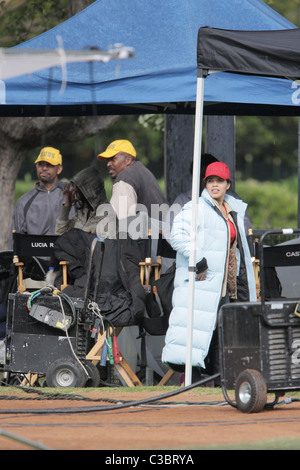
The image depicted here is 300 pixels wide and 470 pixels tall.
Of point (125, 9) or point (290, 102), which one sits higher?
point (125, 9)

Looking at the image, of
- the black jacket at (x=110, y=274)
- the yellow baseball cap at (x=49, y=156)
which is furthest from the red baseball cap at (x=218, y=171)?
the yellow baseball cap at (x=49, y=156)

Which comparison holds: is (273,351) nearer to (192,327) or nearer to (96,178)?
(192,327)

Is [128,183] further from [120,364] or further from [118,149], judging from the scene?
[120,364]

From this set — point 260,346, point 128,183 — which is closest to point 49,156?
Answer: point 128,183

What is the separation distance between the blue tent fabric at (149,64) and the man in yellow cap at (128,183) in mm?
719

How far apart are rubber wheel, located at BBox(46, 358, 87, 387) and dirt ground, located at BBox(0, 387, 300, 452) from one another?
12.4 inches

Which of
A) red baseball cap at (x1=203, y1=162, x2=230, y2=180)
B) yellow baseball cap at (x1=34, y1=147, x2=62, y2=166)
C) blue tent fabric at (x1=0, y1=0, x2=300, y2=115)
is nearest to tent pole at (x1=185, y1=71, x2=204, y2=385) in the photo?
red baseball cap at (x1=203, y1=162, x2=230, y2=180)

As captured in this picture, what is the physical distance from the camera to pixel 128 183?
32.2 feet

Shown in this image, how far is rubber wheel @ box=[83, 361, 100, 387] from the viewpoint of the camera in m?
8.76

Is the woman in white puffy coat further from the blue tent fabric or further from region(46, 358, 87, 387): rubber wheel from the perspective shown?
the blue tent fabric
